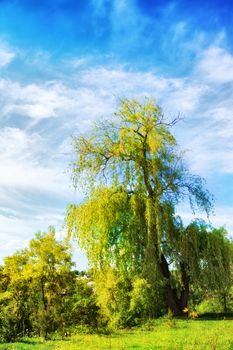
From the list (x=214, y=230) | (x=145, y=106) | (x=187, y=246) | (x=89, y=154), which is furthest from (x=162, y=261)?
(x=145, y=106)

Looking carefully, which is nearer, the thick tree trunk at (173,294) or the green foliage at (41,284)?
the green foliage at (41,284)

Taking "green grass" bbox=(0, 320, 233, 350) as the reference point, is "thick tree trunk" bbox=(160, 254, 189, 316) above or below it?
above

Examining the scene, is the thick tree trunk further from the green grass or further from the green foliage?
the green grass

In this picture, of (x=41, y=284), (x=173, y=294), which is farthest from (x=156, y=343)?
(x=173, y=294)

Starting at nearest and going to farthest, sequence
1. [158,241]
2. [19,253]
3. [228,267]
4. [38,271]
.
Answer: [38,271], [19,253], [158,241], [228,267]

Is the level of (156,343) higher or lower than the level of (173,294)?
lower

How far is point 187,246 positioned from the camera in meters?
24.7

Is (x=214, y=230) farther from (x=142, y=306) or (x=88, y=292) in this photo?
(x=88, y=292)

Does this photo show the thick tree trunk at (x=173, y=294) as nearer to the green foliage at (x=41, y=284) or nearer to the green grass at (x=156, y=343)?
the green foliage at (x=41, y=284)

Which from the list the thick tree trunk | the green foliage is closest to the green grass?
the green foliage

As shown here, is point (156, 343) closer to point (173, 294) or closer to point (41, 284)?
point (41, 284)

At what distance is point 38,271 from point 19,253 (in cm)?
187

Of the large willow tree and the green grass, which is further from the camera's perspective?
the large willow tree

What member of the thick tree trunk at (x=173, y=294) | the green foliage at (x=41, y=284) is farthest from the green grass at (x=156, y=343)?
the thick tree trunk at (x=173, y=294)
